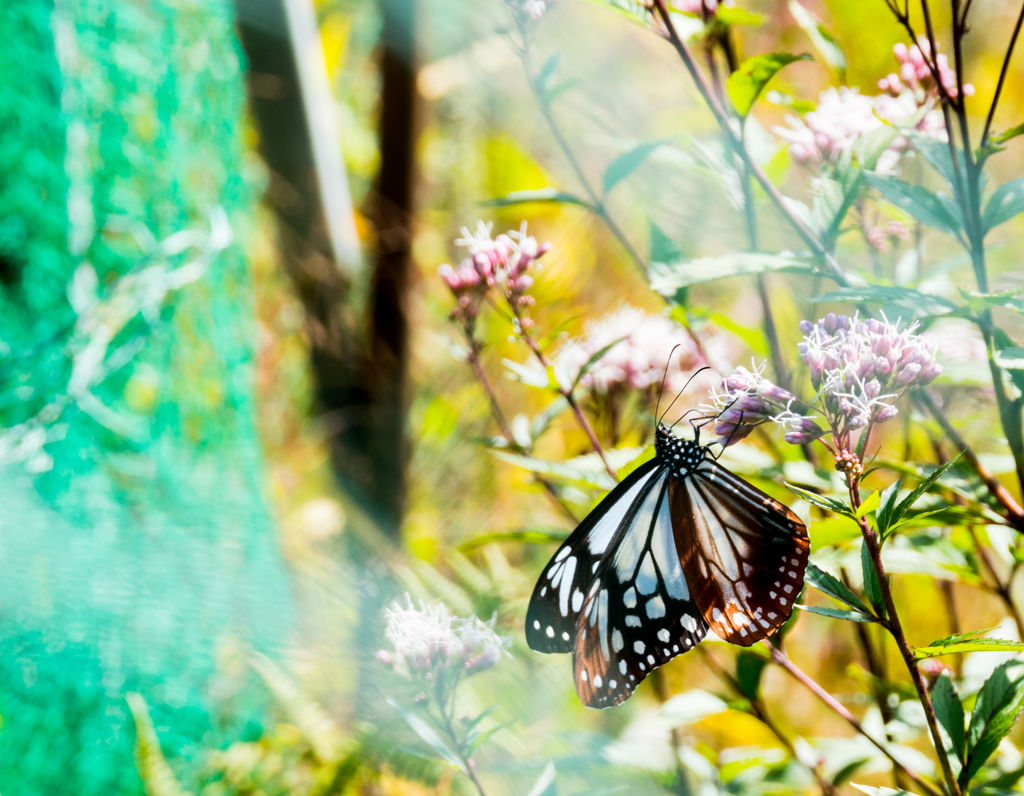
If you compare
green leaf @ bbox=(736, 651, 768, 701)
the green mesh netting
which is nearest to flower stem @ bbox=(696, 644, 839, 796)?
green leaf @ bbox=(736, 651, 768, 701)

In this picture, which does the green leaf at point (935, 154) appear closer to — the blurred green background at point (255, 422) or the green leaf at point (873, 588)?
the blurred green background at point (255, 422)

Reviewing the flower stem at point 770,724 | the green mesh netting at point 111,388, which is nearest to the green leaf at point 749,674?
the flower stem at point 770,724

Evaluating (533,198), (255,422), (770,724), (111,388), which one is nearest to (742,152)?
(533,198)

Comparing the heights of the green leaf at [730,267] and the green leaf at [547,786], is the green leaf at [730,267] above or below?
above

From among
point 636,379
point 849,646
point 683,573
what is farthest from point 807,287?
point 849,646

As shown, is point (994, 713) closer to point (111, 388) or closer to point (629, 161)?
point (629, 161)

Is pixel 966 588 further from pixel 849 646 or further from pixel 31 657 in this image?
pixel 31 657

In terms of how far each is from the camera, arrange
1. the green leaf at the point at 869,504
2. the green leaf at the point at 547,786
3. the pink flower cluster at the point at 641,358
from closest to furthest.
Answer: the green leaf at the point at 869,504, the green leaf at the point at 547,786, the pink flower cluster at the point at 641,358

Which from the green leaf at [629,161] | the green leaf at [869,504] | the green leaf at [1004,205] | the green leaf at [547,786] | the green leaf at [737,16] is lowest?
the green leaf at [547,786]
